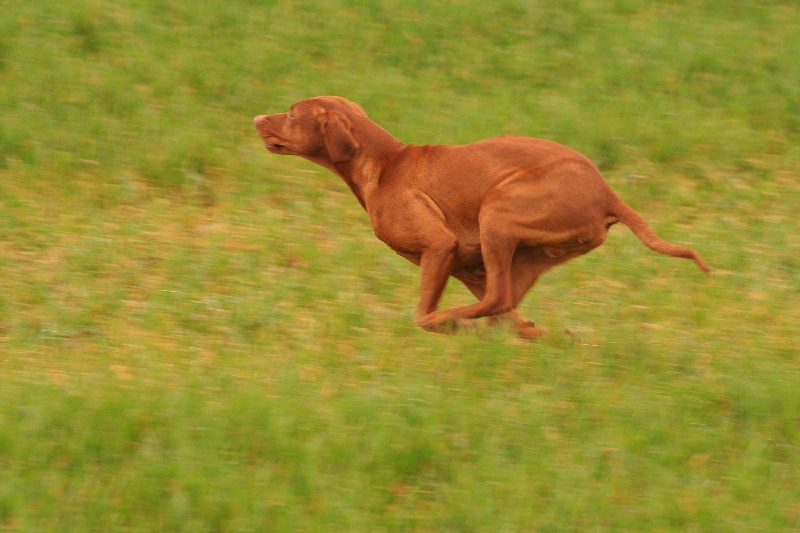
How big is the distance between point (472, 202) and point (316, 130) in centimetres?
101

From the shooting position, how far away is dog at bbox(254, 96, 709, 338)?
19.7 ft

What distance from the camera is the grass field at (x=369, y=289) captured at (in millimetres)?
4691

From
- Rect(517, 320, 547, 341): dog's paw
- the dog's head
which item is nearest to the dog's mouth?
the dog's head

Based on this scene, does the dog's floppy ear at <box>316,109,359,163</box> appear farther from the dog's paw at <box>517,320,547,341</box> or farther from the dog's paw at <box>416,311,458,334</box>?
the dog's paw at <box>517,320,547,341</box>

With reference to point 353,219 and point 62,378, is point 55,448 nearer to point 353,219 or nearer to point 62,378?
point 62,378

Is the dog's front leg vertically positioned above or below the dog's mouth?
below

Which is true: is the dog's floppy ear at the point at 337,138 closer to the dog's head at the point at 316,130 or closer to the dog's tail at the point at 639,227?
the dog's head at the point at 316,130

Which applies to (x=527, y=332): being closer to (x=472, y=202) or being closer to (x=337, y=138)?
(x=472, y=202)

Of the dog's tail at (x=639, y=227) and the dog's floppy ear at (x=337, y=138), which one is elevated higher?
the dog's floppy ear at (x=337, y=138)

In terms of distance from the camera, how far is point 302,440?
194 inches

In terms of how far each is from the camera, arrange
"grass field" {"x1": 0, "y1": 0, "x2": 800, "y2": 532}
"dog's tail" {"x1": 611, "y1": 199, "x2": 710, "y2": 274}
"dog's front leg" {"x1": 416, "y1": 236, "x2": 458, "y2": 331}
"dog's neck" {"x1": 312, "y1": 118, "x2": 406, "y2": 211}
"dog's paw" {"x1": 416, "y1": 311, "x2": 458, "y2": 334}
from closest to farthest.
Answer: "grass field" {"x1": 0, "y1": 0, "x2": 800, "y2": 532}, "dog's tail" {"x1": 611, "y1": 199, "x2": 710, "y2": 274}, "dog's front leg" {"x1": 416, "y1": 236, "x2": 458, "y2": 331}, "dog's paw" {"x1": 416, "y1": 311, "x2": 458, "y2": 334}, "dog's neck" {"x1": 312, "y1": 118, "x2": 406, "y2": 211}

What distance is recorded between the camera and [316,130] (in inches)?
255

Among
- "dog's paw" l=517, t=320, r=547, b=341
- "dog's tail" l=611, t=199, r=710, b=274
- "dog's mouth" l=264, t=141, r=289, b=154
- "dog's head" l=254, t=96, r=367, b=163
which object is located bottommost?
"dog's paw" l=517, t=320, r=547, b=341

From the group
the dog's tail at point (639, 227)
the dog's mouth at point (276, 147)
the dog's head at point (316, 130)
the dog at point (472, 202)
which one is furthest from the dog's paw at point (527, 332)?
the dog's mouth at point (276, 147)
